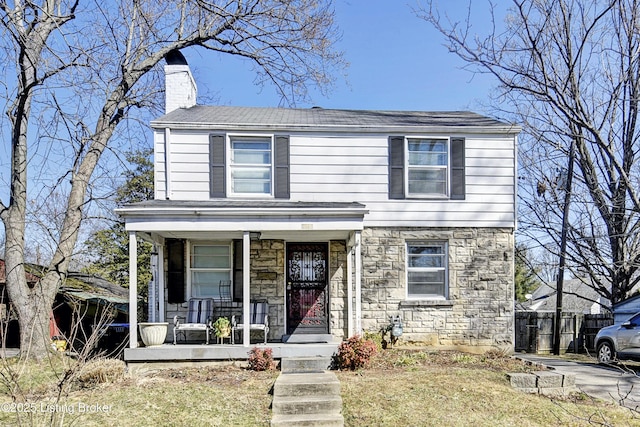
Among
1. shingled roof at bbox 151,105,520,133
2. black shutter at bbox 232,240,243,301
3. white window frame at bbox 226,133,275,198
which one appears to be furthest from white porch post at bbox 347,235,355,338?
shingled roof at bbox 151,105,520,133

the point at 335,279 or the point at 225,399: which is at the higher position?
the point at 335,279

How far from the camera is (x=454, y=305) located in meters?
9.91

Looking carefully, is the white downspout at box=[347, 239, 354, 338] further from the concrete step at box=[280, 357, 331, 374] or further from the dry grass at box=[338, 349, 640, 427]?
the concrete step at box=[280, 357, 331, 374]

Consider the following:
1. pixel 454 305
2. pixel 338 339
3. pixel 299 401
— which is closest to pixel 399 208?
pixel 454 305

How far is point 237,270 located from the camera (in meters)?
9.74

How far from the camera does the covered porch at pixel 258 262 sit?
8297mm

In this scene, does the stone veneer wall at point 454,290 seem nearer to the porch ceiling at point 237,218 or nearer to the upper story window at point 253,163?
the porch ceiling at point 237,218

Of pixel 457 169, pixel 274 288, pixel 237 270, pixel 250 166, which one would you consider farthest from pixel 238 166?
pixel 457 169

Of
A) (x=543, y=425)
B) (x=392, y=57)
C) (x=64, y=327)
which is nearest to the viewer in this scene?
(x=543, y=425)

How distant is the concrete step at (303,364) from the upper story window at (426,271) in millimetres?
2882

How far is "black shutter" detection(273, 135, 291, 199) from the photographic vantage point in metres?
9.82

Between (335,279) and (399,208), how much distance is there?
2.12m

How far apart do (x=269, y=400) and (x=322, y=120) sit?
6.49 m

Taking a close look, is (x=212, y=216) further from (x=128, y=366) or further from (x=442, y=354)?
(x=442, y=354)
